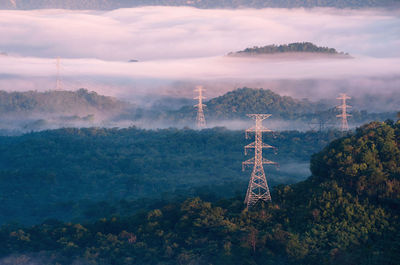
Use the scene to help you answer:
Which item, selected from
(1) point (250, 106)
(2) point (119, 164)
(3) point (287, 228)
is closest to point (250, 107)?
(1) point (250, 106)

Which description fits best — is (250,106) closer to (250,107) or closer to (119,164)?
(250,107)

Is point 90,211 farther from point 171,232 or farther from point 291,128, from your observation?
point 291,128

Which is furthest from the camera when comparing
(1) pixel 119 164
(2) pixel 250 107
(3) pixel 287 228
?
(2) pixel 250 107

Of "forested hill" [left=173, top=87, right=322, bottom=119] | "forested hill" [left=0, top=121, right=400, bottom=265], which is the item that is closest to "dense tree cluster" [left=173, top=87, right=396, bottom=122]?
"forested hill" [left=173, top=87, right=322, bottom=119]

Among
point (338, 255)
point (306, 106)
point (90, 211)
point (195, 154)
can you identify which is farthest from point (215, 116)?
point (338, 255)

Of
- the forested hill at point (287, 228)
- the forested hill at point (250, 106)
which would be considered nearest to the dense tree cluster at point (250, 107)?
the forested hill at point (250, 106)

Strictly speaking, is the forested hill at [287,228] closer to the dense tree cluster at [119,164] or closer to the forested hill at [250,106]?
the dense tree cluster at [119,164]
